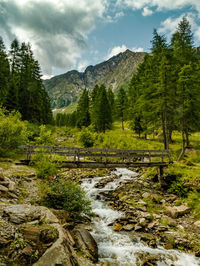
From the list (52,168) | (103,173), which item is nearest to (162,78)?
(103,173)

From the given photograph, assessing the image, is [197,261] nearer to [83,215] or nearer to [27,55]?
[83,215]

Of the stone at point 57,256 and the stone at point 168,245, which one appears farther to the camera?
the stone at point 168,245

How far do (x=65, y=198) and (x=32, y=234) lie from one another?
15.2 ft

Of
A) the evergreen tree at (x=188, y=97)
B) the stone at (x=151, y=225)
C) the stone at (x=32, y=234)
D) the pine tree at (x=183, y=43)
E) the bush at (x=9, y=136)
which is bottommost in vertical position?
the stone at (x=151, y=225)

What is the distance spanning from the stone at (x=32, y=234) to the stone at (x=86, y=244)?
2.42 metres

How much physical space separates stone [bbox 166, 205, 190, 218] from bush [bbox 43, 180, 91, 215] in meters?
5.77

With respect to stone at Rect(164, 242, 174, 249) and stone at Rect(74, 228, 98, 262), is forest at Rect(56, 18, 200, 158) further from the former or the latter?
stone at Rect(74, 228, 98, 262)

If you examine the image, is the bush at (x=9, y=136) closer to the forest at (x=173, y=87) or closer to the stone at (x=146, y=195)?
the stone at (x=146, y=195)

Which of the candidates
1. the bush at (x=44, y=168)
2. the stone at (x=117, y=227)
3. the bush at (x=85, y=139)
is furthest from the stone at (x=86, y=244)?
the bush at (x=85, y=139)

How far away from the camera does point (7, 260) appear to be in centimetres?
402

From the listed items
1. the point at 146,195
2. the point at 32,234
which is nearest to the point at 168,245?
the point at 146,195

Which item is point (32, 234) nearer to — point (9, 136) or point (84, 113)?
point (9, 136)

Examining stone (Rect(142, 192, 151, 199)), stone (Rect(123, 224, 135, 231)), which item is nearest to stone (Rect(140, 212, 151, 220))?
stone (Rect(123, 224, 135, 231))

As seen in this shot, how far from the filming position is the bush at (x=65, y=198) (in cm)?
917
